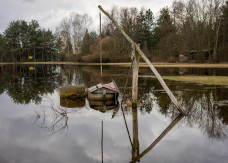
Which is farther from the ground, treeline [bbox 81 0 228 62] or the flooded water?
treeline [bbox 81 0 228 62]

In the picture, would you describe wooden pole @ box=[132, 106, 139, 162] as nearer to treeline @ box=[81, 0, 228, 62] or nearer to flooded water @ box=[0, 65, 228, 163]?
flooded water @ box=[0, 65, 228, 163]

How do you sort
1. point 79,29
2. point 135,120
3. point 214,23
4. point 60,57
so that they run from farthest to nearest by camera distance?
point 60,57 < point 79,29 < point 214,23 < point 135,120

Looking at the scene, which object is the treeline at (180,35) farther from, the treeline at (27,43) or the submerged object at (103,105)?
the submerged object at (103,105)

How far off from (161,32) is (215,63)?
2160cm

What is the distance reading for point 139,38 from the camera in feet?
203

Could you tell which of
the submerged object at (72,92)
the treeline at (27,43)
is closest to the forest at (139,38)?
the treeline at (27,43)

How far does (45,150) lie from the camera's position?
22.0 feet

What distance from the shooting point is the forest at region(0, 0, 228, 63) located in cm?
4453

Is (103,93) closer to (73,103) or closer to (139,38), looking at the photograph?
(73,103)

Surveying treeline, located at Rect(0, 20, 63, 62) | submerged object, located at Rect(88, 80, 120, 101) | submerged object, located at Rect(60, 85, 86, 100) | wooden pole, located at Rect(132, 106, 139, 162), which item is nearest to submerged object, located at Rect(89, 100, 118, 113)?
submerged object, located at Rect(88, 80, 120, 101)

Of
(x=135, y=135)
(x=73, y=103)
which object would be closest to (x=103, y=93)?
(x=73, y=103)

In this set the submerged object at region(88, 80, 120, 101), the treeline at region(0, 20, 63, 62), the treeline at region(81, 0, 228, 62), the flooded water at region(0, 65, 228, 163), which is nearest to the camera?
the flooded water at region(0, 65, 228, 163)

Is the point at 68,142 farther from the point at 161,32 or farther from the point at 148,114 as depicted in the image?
the point at 161,32

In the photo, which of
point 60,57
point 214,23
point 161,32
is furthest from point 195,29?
point 60,57
